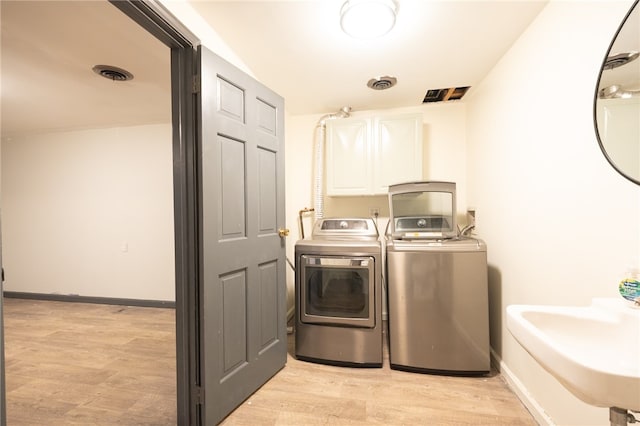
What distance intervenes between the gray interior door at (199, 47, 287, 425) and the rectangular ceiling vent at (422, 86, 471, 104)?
147 centimetres

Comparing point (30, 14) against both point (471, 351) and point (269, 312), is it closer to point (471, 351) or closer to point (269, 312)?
point (269, 312)

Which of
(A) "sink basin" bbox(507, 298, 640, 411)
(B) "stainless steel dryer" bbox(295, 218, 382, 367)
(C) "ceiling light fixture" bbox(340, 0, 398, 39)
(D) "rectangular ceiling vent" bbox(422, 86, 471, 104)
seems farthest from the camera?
(D) "rectangular ceiling vent" bbox(422, 86, 471, 104)

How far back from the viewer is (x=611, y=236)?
1049 millimetres

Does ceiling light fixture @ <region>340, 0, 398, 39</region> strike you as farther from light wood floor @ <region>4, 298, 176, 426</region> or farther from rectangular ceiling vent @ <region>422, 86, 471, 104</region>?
light wood floor @ <region>4, 298, 176, 426</region>

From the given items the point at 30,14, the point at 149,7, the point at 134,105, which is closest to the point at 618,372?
the point at 149,7

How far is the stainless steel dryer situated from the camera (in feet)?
6.46

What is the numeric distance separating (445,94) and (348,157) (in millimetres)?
1071

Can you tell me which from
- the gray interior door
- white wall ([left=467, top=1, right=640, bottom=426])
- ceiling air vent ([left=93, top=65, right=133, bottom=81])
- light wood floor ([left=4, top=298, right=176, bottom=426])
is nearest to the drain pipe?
the gray interior door

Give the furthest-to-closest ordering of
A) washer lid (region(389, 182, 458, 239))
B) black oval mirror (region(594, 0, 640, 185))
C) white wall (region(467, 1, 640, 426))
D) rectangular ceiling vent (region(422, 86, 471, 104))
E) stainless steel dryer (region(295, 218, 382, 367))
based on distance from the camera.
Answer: rectangular ceiling vent (region(422, 86, 471, 104))
washer lid (region(389, 182, 458, 239))
stainless steel dryer (region(295, 218, 382, 367))
white wall (region(467, 1, 640, 426))
black oval mirror (region(594, 0, 640, 185))

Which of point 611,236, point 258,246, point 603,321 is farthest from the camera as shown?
point 258,246

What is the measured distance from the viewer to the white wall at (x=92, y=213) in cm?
333

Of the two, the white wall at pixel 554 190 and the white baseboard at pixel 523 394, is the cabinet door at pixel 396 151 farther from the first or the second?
the white baseboard at pixel 523 394

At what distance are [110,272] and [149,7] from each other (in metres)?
3.47

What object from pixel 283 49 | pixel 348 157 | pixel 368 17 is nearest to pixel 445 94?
pixel 348 157
